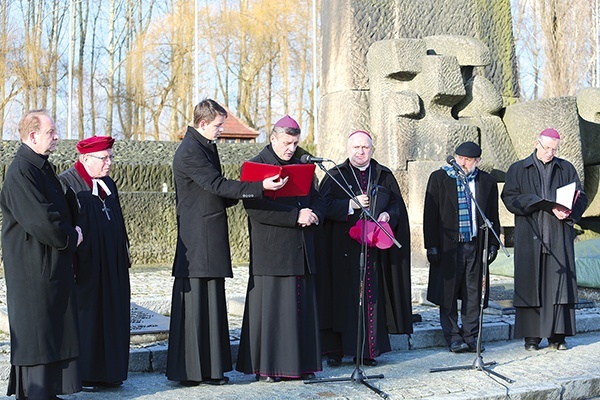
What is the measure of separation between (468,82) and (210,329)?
23.9 feet

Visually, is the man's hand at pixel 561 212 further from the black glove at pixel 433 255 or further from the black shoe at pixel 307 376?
the black shoe at pixel 307 376

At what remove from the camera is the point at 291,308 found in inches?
252

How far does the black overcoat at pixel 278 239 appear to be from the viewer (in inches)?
253

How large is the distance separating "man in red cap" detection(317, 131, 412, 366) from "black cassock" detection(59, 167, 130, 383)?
66.2 inches

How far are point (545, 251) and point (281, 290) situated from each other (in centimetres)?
260

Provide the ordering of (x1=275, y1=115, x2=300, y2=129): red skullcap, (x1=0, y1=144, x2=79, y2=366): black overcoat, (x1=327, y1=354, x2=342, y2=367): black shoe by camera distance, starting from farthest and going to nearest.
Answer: (x1=327, y1=354, x2=342, y2=367): black shoe < (x1=275, y1=115, x2=300, y2=129): red skullcap < (x1=0, y1=144, x2=79, y2=366): black overcoat

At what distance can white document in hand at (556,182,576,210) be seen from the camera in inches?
298

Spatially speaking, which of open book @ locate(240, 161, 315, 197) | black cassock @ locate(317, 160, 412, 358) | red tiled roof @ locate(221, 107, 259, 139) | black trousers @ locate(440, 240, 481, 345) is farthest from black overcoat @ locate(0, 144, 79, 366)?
red tiled roof @ locate(221, 107, 259, 139)

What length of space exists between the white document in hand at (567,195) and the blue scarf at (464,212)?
0.71m

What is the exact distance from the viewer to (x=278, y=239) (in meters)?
6.46

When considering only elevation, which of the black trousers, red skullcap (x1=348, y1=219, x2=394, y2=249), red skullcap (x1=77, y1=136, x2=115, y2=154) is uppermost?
red skullcap (x1=77, y1=136, x2=115, y2=154)

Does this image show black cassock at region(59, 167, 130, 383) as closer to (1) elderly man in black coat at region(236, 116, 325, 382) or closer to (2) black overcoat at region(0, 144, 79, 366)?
(2) black overcoat at region(0, 144, 79, 366)

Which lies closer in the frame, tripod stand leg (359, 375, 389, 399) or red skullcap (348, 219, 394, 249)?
tripod stand leg (359, 375, 389, 399)

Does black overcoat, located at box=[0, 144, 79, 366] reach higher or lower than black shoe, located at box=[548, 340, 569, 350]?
higher
